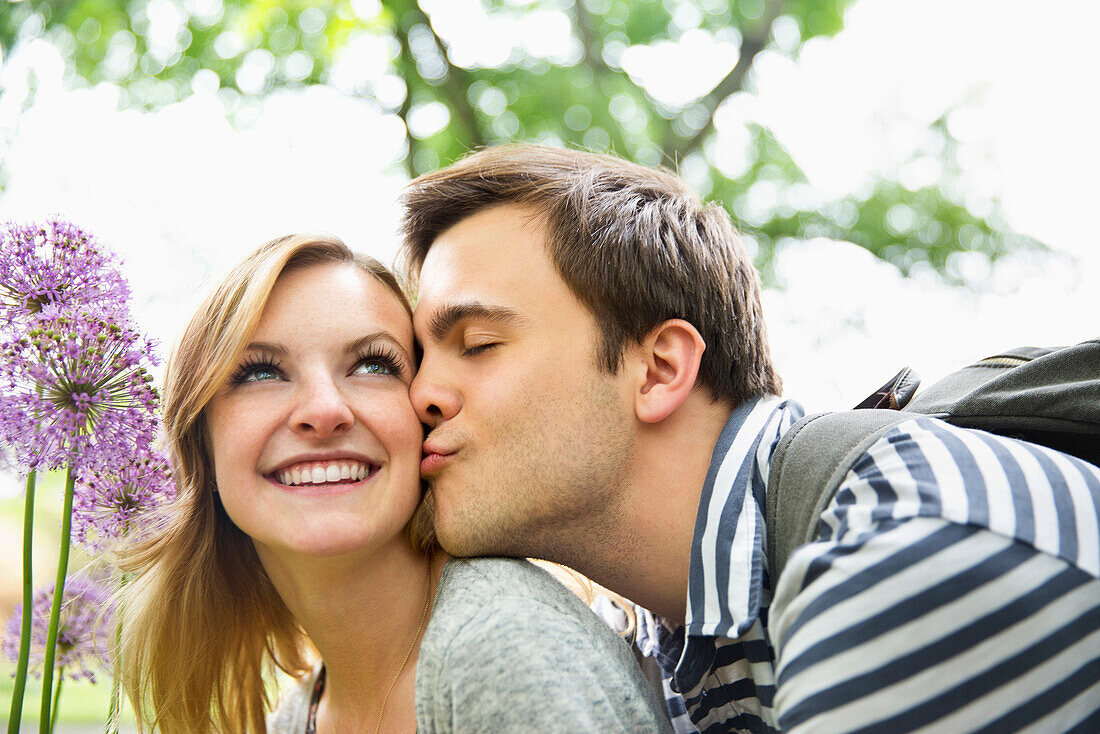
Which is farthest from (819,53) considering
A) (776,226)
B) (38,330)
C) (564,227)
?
(38,330)

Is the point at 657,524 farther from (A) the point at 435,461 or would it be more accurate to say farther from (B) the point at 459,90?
(B) the point at 459,90

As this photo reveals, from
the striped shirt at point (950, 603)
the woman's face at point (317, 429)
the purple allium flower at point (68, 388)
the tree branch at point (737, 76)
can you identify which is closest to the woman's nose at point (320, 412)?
the woman's face at point (317, 429)

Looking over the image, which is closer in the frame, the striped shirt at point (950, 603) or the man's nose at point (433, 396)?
the striped shirt at point (950, 603)

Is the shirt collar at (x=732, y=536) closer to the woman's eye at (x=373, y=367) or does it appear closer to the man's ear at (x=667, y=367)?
the man's ear at (x=667, y=367)

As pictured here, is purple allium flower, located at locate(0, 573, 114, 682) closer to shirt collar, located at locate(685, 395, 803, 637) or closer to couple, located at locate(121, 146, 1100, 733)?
couple, located at locate(121, 146, 1100, 733)

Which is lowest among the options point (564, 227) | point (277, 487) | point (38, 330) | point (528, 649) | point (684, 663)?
point (684, 663)

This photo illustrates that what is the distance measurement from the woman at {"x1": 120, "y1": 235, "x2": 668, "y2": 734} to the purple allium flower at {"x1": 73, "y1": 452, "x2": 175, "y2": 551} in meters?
0.23

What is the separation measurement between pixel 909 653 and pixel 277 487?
111cm

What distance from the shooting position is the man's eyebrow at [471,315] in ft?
5.61

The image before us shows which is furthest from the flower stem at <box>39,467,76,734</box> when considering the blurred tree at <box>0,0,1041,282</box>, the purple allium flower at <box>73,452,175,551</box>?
the blurred tree at <box>0,0,1041,282</box>

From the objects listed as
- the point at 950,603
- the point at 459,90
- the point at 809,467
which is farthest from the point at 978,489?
the point at 459,90

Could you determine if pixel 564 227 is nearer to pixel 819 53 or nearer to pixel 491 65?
pixel 491 65

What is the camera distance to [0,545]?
Result: 310 centimetres

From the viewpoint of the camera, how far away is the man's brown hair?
1.79 m
